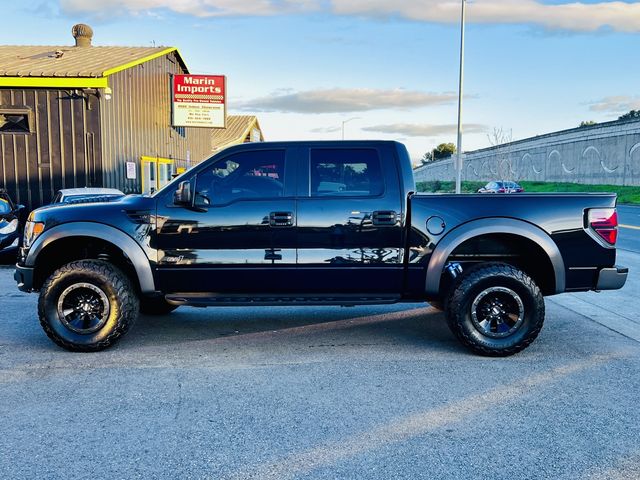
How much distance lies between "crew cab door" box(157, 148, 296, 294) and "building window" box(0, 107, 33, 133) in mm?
12990

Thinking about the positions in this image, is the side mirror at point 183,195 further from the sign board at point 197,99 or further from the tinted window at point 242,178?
the sign board at point 197,99

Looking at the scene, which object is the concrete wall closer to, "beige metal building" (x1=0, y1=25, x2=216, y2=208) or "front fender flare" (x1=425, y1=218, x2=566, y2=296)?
"beige metal building" (x1=0, y1=25, x2=216, y2=208)

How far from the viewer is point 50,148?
16203 millimetres

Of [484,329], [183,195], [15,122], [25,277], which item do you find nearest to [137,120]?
[15,122]

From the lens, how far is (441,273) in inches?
212

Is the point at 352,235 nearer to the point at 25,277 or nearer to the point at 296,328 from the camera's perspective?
the point at 296,328

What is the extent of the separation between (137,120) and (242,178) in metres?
15.8

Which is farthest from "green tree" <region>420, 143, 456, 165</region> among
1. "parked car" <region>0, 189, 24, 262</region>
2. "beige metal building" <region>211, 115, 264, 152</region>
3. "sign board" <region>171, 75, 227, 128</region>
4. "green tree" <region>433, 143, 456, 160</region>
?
"parked car" <region>0, 189, 24, 262</region>

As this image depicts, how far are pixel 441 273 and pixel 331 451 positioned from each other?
2470mm

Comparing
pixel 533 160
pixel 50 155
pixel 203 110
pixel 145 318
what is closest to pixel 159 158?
pixel 203 110

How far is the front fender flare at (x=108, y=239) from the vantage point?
529cm

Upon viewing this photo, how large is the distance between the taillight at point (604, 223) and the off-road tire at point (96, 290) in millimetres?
4441

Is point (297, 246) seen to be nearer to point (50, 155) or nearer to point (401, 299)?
point (401, 299)

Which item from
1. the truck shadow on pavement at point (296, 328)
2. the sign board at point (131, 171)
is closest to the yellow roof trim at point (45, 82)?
the sign board at point (131, 171)
